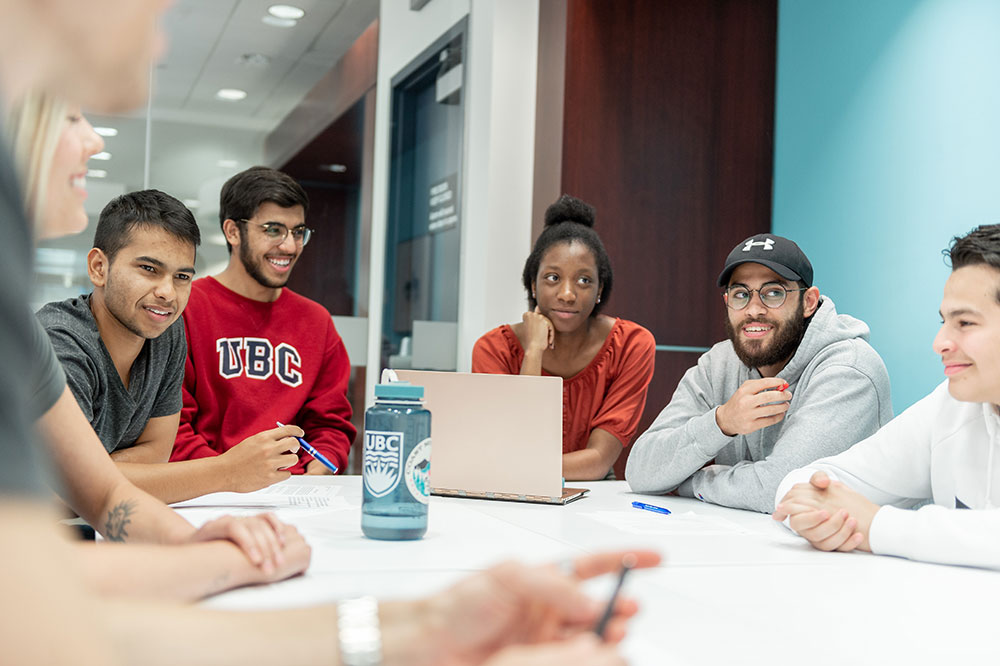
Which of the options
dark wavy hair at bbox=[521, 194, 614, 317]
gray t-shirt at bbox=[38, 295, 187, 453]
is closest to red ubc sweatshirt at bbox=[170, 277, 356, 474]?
gray t-shirt at bbox=[38, 295, 187, 453]

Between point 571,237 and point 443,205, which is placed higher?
point 443,205

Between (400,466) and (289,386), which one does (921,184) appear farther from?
(400,466)

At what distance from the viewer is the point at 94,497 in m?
1.32

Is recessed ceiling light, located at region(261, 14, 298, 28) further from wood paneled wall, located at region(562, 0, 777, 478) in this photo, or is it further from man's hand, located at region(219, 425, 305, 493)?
man's hand, located at region(219, 425, 305, 493)

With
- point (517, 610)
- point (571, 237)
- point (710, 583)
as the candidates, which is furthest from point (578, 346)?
point (517, 610)

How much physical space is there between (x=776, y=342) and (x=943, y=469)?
0.65 m

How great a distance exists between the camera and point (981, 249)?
1.55 m

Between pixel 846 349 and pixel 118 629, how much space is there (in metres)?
1.84

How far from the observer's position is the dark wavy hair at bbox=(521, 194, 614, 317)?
3.04 m

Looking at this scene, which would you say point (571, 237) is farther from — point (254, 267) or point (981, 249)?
point (981, 249)

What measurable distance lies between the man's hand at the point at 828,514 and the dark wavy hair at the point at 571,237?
1590mm

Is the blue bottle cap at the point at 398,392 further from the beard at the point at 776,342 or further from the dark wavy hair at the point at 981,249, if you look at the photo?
the beard at the point at 776,342

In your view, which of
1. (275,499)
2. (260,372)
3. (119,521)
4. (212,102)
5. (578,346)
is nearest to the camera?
(119,521)

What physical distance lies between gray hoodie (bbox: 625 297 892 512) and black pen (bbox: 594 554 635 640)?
53.7 inches
